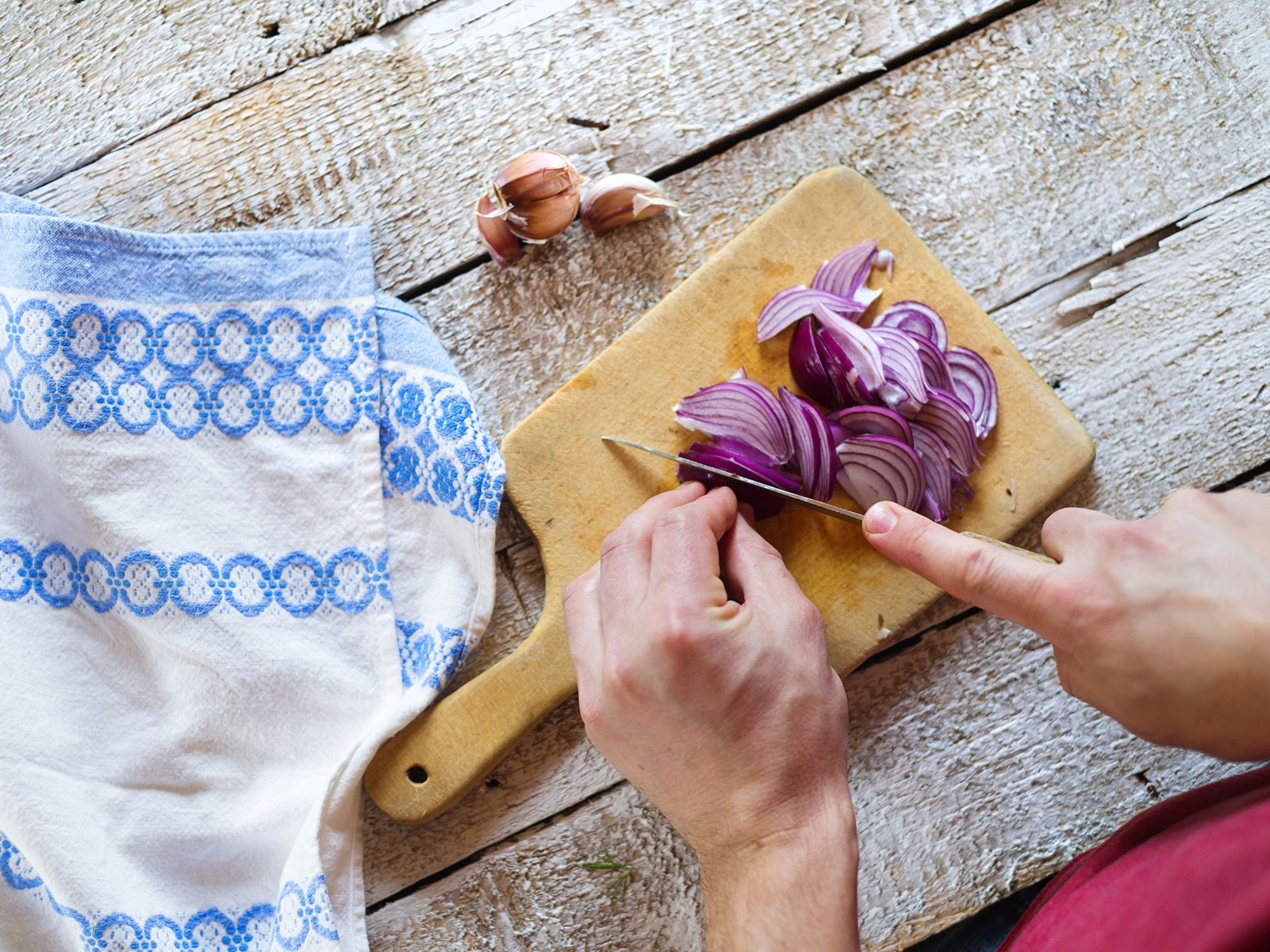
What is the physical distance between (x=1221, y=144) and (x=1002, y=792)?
0.94 meters

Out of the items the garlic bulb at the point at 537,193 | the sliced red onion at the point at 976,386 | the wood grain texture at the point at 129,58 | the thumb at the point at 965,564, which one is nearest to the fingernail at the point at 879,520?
the thumb at the point at 965,564

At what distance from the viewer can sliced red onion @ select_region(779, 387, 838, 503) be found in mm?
1088

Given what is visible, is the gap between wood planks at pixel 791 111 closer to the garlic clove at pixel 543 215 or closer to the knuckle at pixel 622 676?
the garlic clove at pixel 543 215

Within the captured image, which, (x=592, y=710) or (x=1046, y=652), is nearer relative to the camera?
(x=592, y=710)

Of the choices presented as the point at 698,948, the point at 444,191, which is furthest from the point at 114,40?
the point at 698,948

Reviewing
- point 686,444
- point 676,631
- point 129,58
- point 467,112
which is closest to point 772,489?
point 686,444

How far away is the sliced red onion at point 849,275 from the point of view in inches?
44.7

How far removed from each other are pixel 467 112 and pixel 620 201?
0.26m

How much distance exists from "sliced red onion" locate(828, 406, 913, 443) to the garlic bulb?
45cm

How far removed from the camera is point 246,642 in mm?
1100

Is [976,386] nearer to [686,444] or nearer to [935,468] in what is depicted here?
[935,468]

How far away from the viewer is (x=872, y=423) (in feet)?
3.53

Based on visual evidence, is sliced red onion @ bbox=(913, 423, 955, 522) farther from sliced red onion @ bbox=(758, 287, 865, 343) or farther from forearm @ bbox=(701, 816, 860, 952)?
forearm @ bbox=(701, 816, 860, 952)

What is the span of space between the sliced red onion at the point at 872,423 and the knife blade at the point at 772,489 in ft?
0.31
